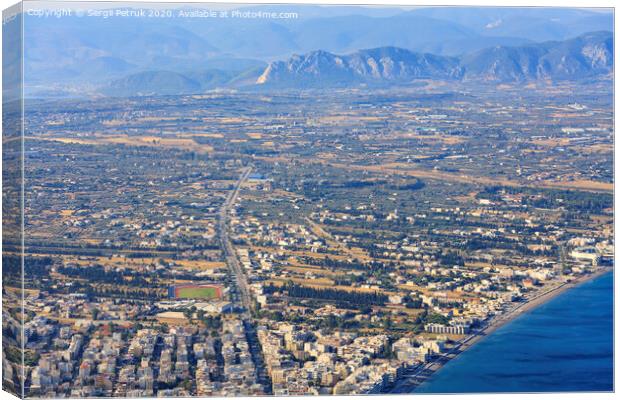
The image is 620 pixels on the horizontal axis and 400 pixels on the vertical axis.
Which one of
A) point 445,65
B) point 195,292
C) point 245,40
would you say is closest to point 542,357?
point 195,292

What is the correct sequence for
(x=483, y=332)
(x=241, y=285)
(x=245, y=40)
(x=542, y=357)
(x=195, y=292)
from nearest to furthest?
(x=542, y=357) < (x=483, y=332) < (x=195, y=292) < (x=241, y=285) < (x=245, y=40)

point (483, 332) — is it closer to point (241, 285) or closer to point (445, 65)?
point (241, 285)

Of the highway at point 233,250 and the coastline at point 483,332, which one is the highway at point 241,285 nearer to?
the highway at point 233,250

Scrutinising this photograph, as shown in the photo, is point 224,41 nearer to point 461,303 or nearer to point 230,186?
point 230,186

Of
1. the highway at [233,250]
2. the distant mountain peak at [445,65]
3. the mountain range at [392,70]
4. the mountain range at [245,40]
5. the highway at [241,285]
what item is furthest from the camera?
the mountain range at [392,70]

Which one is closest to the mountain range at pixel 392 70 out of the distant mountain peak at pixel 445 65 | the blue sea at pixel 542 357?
the distant mountain peak at pixel 445 65

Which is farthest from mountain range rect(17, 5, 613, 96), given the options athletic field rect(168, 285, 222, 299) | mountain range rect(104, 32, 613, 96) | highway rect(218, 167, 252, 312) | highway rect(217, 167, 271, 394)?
athletic field rect(168, 285, 222, 299)

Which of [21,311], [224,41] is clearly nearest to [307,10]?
[224,41]
